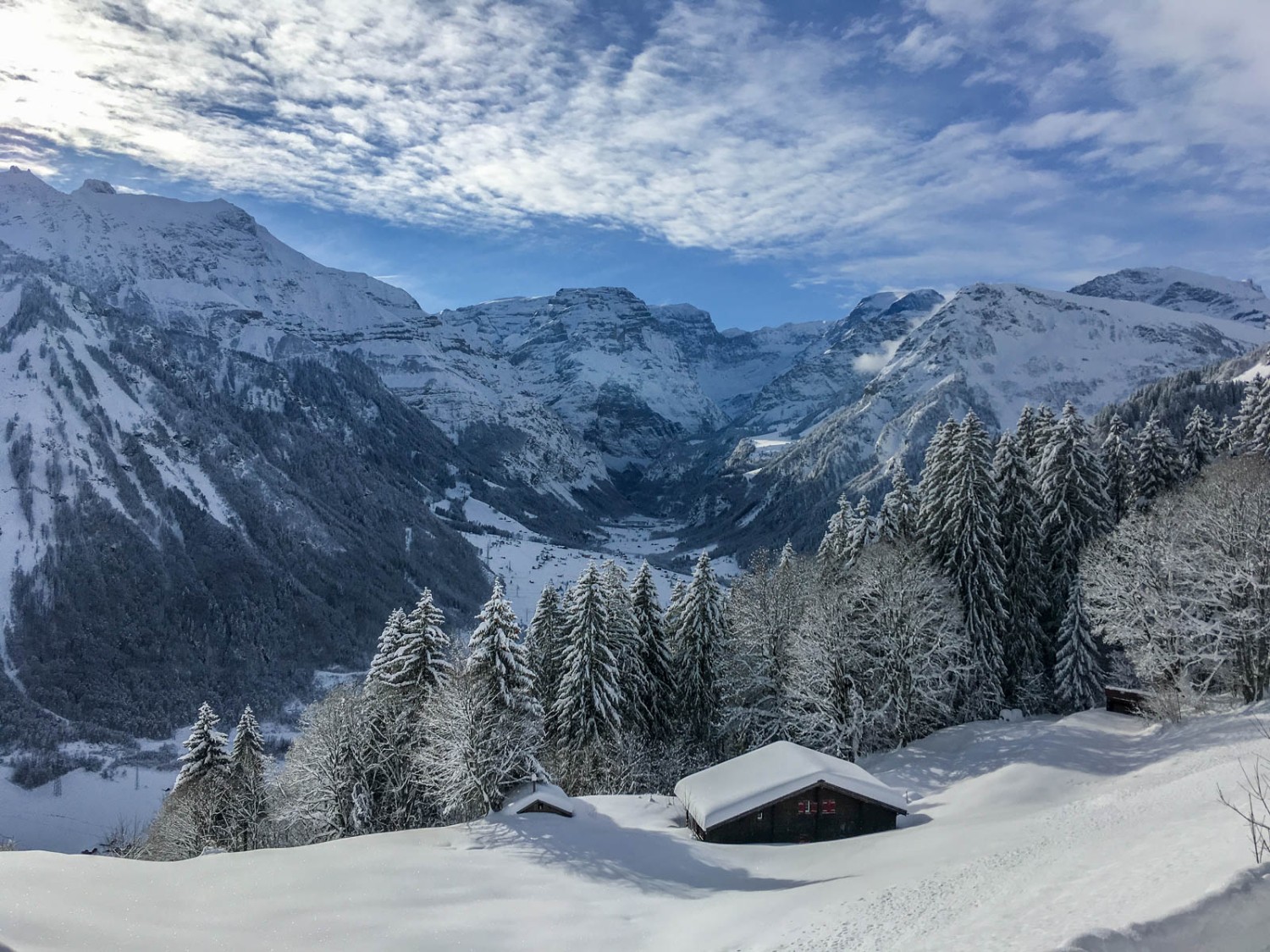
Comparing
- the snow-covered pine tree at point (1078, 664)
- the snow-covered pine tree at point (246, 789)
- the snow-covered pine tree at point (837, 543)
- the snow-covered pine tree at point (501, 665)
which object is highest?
the snow-covered pine tree at point (837, 543)

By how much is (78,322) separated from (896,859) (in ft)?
721

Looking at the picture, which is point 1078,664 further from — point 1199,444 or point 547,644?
point 547,644

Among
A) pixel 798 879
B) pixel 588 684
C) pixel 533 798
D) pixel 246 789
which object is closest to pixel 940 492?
pixel 588 684

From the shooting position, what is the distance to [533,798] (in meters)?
34.6

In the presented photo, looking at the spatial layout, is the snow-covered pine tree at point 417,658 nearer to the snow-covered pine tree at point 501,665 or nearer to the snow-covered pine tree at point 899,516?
the snow-covered pine tree at point 501,665

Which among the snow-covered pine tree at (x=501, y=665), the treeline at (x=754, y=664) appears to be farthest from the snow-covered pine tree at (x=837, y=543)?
the snow-covered pine tree at (x=501, y=665)

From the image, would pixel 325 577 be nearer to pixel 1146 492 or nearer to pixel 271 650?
pixel 271 650

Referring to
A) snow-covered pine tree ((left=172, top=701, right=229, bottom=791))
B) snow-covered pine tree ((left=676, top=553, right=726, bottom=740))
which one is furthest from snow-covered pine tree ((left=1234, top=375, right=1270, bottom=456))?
snow-covered pine tree ((left=172, top=701, right=229, bottom=791))

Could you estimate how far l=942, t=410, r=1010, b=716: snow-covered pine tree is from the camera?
139 ft

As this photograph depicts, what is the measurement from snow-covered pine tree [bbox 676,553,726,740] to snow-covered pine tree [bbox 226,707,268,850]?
26.2 m

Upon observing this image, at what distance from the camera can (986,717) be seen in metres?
43.1

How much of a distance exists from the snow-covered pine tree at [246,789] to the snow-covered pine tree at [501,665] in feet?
54.0

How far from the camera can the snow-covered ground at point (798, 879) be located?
1379cm

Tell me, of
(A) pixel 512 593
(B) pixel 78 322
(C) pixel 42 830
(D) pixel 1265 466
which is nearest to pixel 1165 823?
(D) pixel 1265 466
